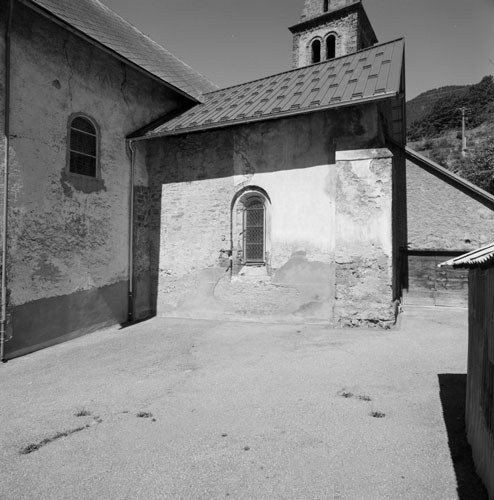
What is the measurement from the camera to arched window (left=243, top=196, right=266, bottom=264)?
10367 mm

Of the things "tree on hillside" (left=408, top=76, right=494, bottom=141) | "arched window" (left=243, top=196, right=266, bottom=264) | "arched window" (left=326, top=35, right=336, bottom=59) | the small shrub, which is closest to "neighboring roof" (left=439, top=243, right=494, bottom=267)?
the small shrub

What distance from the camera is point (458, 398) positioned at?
5.06 meters

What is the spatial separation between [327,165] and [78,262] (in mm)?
6260

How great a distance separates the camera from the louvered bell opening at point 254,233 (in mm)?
10398

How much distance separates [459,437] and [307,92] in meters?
8.52

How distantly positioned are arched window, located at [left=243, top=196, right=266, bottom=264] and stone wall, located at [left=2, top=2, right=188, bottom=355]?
3.23m

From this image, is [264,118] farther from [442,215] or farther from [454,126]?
[454,126]

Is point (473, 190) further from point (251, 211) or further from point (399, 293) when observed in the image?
point (251, 211)

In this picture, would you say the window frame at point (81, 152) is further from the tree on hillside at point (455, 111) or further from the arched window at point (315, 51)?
the tree on hillside at point (455, 111)

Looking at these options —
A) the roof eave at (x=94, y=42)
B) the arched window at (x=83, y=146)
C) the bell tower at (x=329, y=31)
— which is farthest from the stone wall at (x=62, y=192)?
the bell tower at (x=329, y=31)

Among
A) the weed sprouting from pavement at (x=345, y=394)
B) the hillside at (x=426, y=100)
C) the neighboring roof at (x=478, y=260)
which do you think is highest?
the hillside at (x=426, y=100)

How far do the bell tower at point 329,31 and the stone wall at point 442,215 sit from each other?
28.6 feet

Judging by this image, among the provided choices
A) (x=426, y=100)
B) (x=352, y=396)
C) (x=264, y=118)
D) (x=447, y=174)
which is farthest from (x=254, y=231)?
(x=426, y=100)

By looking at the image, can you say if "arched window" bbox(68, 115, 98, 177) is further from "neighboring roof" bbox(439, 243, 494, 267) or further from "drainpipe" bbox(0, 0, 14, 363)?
"neighboring roof" bbox(439, 243, 494, 267)
